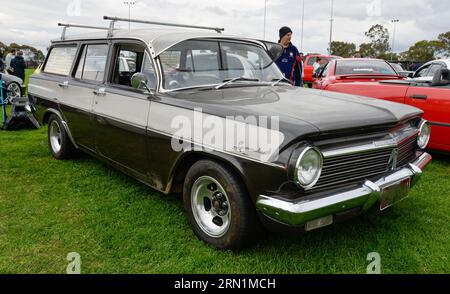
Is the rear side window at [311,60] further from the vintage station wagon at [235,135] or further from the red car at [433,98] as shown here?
the vintage station wagon at [235,135]

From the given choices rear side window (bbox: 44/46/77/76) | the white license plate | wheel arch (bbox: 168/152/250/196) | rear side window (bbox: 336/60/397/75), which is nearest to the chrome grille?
the white license plate

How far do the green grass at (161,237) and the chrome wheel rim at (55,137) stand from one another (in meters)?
1.09

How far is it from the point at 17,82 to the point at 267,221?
11.5 metres

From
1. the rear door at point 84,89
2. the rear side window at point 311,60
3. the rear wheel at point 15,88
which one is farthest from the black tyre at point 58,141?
the rear side window at point 311,60

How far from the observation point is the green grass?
297 cm

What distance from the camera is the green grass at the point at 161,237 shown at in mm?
2975

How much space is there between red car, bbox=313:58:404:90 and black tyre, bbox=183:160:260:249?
504 centimetres

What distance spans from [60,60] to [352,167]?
436 centimetres

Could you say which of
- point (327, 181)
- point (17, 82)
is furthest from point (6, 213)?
point (17, 82)

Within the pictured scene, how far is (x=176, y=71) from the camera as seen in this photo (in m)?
3.68

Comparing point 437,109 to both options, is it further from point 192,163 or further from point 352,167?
point 192,163

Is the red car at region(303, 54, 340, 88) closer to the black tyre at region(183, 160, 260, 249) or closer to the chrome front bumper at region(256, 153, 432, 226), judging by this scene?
the black tyre at region(183, 160, 260, 249)

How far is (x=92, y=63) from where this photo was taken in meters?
4.72

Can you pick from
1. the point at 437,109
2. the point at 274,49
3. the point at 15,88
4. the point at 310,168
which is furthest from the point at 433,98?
the point at 15,88
